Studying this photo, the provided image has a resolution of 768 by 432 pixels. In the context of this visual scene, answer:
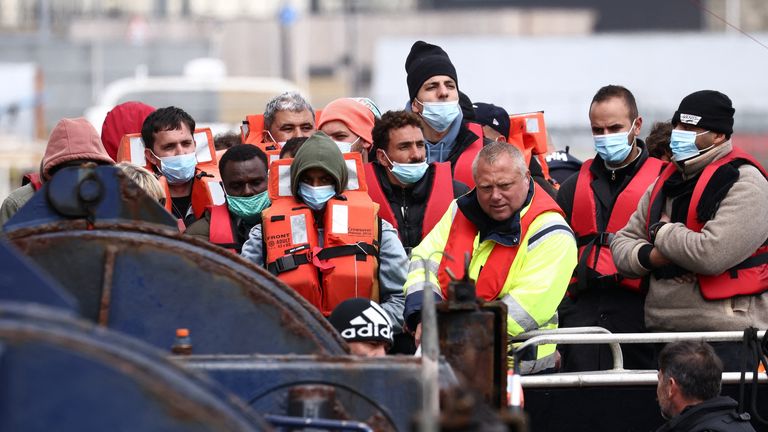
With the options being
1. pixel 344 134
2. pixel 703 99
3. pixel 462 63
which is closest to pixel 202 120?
pixel 462 63

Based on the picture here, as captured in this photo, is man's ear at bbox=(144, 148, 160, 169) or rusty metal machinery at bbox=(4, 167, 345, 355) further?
man's ear at bbox=(144, 148, 160, 169)

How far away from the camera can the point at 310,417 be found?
3715 millimetres

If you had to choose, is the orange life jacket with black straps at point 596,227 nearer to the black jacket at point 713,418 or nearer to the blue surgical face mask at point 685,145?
the blue surgical face mask at point 685,145

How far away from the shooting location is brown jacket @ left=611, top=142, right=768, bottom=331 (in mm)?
6438

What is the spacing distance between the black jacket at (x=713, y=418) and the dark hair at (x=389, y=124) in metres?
2.18

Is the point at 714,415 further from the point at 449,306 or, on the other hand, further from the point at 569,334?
the point at 449,306

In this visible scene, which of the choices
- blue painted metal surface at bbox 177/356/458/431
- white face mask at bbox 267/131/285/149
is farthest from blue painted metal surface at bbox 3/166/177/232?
white face mask at bbox 267/131/285/149

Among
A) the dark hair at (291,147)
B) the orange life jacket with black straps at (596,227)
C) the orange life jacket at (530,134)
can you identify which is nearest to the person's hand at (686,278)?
the orange life jacket with black straps at (596,227)

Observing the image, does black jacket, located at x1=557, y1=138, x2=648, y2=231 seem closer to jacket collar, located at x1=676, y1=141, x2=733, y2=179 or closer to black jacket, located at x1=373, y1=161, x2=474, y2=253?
black jacket, located at x1=373, y1=161, x2=474, y2=253

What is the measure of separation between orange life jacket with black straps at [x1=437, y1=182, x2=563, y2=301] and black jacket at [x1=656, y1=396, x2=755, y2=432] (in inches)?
39.6

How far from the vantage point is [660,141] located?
8.21 metres

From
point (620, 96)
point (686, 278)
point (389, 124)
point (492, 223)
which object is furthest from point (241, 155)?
point (686, 278)

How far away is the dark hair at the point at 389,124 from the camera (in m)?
7.27

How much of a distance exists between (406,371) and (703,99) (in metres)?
3.39
